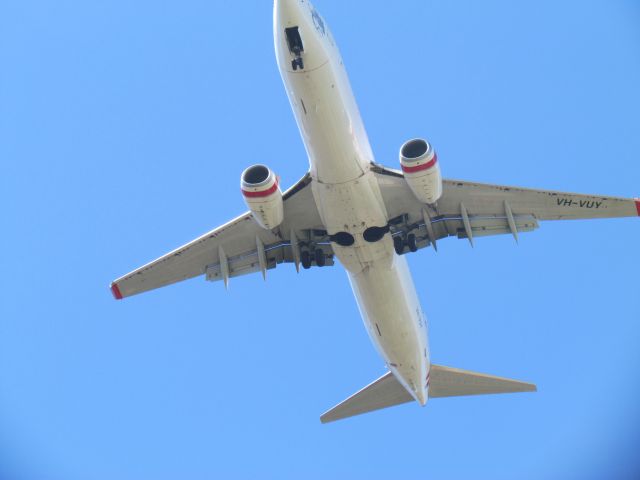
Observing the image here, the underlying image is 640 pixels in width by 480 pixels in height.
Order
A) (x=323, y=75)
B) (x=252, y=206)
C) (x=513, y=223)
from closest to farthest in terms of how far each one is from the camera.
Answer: (x=323, y=75) → (x=252, y=206) → (x=513, y=223)

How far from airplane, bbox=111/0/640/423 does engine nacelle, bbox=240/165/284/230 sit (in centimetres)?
4

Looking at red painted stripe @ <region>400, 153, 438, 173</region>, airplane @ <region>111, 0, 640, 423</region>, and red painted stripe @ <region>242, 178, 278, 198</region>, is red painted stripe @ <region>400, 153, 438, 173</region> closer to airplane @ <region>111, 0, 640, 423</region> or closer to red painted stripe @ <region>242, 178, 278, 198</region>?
airplane @ <region>111, 0, 640, 423</region>

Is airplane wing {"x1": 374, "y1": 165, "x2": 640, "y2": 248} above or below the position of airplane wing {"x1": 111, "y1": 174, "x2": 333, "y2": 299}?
below

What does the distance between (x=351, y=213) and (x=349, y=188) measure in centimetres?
95

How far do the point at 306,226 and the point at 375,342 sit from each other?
15.5 ft

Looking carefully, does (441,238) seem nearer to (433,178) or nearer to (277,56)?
(433,178)

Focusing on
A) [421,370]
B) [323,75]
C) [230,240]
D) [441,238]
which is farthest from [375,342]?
[323,75]

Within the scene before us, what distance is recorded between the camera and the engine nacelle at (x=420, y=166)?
27031mm

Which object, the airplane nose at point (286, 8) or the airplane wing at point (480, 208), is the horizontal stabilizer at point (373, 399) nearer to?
the airplane wing at point (480, 208)

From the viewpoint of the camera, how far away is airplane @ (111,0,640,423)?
26250 mm

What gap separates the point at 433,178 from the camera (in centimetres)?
2742

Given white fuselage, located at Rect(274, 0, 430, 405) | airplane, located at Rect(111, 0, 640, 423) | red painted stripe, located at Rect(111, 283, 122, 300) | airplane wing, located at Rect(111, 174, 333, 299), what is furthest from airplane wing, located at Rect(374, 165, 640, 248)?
red painted stripe, located at Rect(111, 283, 122, 300)

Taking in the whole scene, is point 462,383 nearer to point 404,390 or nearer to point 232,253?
point 404,390

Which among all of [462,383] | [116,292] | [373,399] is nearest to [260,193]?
[116,292]
